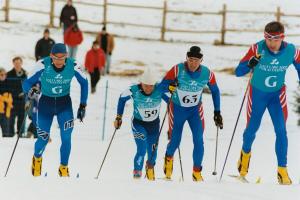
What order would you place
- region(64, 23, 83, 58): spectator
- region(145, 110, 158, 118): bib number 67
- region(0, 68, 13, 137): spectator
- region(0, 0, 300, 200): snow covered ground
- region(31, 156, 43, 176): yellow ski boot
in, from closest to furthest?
1. region(0, 0, 300, 200): snow covered ground
2. region(31, 156, 43, 176): yellow ski boot
3. region(145, 110, 158, 118): bib number 67
4. region(0, 68, 13, 137): spectator
5. region(64, 23, 83, 58): spectator

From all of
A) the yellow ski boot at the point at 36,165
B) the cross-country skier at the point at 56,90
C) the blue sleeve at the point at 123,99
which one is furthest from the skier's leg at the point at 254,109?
the yellow ski boot at the point at 36,165

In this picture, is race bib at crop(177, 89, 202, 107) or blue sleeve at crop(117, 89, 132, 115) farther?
blue sleeve at crop(117, 89, 132, 115)

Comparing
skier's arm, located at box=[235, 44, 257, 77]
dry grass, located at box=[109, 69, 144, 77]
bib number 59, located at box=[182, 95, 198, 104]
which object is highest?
skier's arm, located at box=[235, 44, 257, 77]

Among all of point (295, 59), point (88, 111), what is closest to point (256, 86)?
point (295, 59)

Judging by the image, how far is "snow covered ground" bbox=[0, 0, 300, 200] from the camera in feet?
27.8

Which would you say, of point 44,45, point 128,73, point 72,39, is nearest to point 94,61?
point 44,45

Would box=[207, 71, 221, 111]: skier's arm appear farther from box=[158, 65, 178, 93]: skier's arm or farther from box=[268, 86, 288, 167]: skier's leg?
box=[268, 86, 288, 167]: skier's leg

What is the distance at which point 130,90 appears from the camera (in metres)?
11.1

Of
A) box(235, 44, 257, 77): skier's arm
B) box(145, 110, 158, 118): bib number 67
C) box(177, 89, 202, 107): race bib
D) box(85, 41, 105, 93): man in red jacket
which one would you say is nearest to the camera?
box(235, 44, 257, 77): skier's arm

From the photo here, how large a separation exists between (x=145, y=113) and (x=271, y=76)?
213cm

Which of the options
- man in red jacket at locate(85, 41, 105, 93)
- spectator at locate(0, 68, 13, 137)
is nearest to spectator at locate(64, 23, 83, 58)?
man in red jacket at locate(85, 41, 105, 93)

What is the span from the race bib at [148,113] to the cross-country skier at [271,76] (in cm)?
151

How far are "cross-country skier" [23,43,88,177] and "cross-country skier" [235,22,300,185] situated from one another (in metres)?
2.18

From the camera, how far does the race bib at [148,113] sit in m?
11.2
